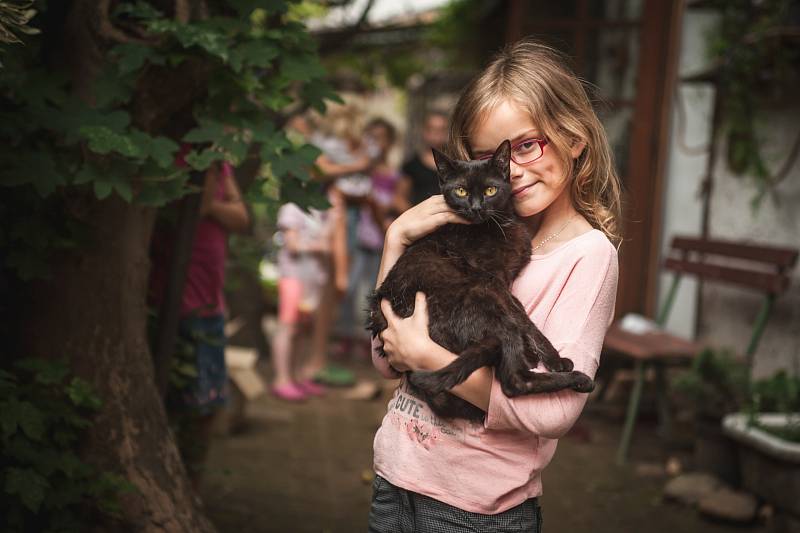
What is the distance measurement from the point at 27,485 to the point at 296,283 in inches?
177

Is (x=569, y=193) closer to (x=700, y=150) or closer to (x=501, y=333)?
(x=501, y=333)

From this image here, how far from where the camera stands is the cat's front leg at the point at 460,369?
175cm

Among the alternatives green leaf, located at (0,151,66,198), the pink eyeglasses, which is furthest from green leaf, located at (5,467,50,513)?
the pink eyeglasses

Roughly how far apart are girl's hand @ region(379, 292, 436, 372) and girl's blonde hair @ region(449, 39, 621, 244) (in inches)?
18.6

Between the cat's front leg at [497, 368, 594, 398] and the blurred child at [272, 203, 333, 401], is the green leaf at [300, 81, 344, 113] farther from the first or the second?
the blurred child at [272, 203, 333, 401]

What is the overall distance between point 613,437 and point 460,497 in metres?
4.41

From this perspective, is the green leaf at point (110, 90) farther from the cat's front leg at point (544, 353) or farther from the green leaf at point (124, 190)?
the cat's front leg at point (544, 353)

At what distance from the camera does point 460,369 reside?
176cm

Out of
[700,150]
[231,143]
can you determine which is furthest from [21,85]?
[700,150]

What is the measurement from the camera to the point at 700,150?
6820 mm

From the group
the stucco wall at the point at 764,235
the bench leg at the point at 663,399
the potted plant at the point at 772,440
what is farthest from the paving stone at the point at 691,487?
the stucco wall at the point at 764,235

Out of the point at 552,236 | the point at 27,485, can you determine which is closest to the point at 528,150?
the point at 552,236

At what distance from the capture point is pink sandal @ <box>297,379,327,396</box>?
677 cm

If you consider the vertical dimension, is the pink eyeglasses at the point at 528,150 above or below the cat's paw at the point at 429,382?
above
